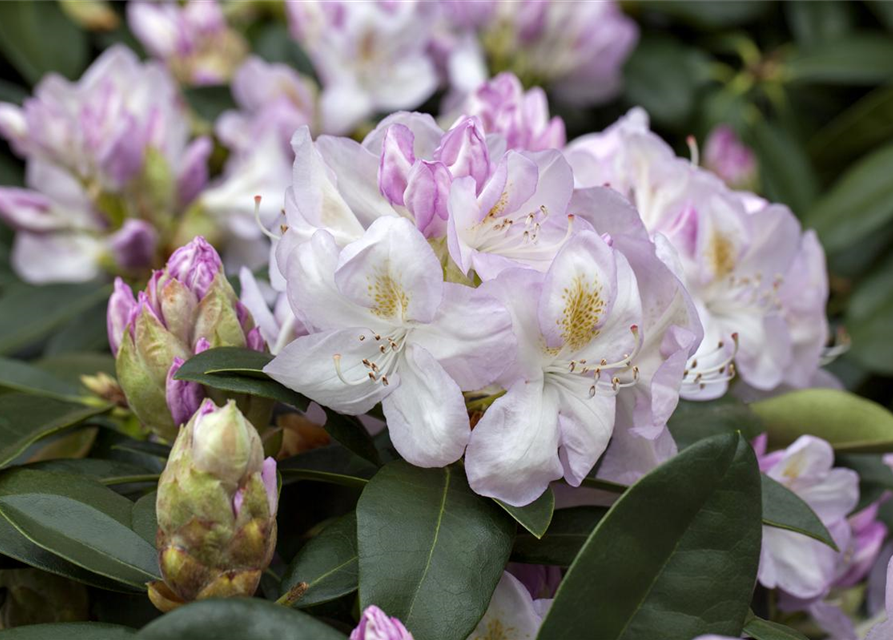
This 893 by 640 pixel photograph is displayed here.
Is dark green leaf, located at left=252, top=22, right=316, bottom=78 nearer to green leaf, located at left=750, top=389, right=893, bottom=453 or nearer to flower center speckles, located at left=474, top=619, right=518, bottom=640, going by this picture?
green leaf, located at left=750, top=389, right=893, bottom=453

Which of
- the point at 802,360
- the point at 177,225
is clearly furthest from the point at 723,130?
the point at 177,225

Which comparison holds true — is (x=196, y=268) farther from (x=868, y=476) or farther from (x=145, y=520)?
(x=868, y=476)

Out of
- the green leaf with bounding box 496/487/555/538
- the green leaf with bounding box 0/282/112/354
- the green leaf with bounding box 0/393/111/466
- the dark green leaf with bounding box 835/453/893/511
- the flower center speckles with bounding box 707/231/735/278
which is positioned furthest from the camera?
the green leaf with bounding box 0/282/112/354

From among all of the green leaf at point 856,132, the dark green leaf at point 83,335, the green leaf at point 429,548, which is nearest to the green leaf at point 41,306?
the dark green leaf at point 83,335

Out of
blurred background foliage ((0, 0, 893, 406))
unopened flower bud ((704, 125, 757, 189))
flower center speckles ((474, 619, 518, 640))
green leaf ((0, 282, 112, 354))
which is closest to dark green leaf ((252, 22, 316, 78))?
blurred background foliage ((0, 0, 893, 406))

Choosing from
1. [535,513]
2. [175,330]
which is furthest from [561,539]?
[175,330]

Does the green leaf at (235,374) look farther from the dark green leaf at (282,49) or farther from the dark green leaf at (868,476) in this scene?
the dark green leaf at (282,49)

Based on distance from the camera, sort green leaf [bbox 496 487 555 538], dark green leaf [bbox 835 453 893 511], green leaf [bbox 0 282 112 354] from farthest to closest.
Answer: green leaf [bbox 0 282 112 354] → dark green leaf [bbox 835 453 893 511] → green leaf [bbox 496 487 555 538]
